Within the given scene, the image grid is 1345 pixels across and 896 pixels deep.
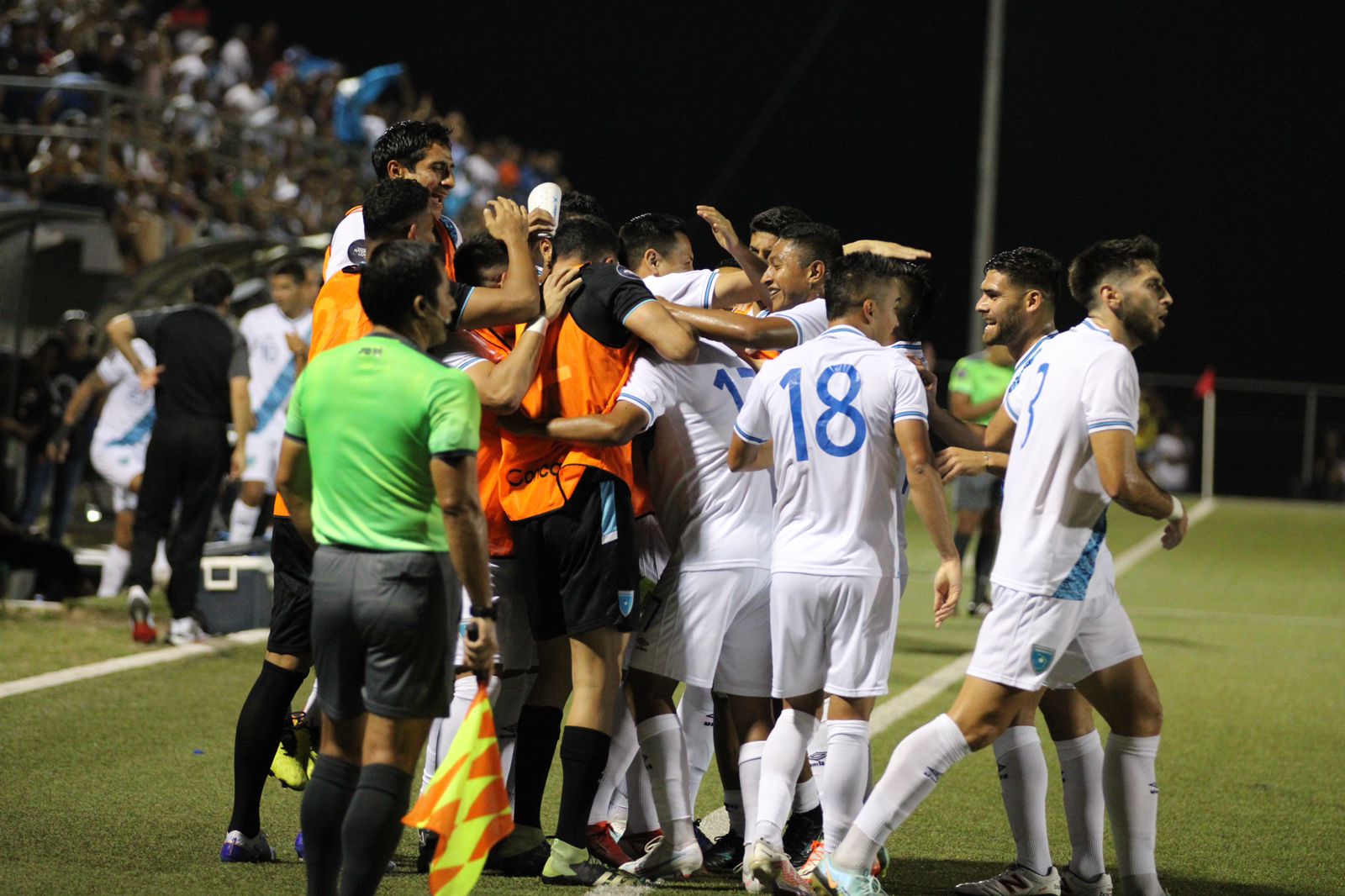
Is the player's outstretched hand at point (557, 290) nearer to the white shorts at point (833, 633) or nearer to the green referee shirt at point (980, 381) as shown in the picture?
the white shorts at point (833, 633)

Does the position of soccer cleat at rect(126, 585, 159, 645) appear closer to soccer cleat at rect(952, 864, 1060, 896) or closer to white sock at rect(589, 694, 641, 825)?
white sock at rect(589, 694, 641, 825)

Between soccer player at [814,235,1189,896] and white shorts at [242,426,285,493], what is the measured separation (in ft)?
23.4

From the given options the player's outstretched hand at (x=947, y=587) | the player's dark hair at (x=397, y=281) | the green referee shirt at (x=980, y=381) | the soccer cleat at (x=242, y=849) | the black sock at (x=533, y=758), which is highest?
the player's dark hair at (x=397, y=281)

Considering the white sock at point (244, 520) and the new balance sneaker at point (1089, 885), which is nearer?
the new balance sneaker at point (1089, 885)

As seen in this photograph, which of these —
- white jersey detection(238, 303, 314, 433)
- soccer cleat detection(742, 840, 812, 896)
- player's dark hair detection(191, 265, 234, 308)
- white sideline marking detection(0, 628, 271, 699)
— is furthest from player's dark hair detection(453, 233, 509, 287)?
white jersey detection(238, 303, 314, 433)

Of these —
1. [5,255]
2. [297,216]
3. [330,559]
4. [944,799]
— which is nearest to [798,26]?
[297,216]

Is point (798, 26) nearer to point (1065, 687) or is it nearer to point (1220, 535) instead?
point (1220, 535)

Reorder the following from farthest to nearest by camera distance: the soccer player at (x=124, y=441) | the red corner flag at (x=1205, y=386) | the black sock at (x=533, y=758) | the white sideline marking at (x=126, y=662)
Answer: the red corner flag at (x=1205, y=386)
the soccer player at (x=124, y=441)
the white sideline marking at (x=126, y=662)
the black sock at (x=533, y=758)

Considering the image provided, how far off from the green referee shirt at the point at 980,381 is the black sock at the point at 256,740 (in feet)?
23.9

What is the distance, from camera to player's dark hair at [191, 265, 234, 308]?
9.05 meters

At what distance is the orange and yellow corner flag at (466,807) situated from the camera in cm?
384

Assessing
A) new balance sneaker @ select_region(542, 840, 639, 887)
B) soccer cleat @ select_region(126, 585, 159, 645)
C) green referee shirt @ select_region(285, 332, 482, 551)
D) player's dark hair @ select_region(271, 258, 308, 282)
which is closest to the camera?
green referee shirt @ select_region(285, 332, 482, 551)

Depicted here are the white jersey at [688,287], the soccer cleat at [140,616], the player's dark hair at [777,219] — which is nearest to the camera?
the white jersey at [688,287]

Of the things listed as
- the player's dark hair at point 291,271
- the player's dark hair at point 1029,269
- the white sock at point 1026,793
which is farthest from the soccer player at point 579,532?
the player's dark hair at point 291,271
